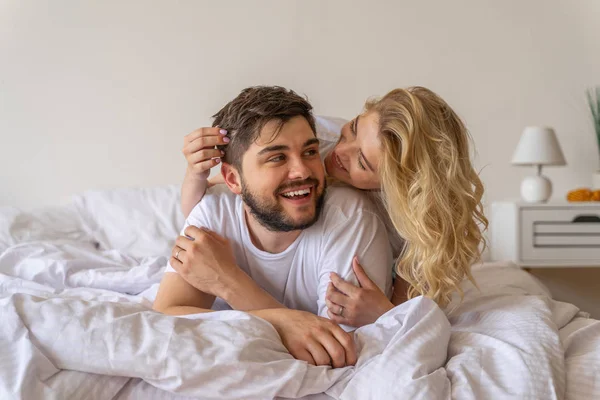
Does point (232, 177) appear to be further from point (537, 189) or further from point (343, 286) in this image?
point (537, 189)

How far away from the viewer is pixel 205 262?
1.42m

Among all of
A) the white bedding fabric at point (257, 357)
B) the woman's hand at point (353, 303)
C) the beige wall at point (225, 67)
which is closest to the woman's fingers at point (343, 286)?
the woman's hand at point (353, 303)

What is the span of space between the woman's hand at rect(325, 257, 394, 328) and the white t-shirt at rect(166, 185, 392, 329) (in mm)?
36

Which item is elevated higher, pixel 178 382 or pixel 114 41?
pixel 114 41

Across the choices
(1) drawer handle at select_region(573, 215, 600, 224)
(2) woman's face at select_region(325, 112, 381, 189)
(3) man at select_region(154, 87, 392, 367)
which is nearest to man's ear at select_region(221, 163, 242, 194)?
(3) man at select_region(154, 87, 392, 367)

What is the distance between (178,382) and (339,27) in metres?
2.25

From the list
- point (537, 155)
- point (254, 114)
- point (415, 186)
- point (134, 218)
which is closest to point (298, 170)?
point (254, 114)

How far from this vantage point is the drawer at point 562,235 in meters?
2.64

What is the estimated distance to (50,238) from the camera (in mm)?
2336

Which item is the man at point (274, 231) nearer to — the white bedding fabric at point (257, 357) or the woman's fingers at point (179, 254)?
the woman's fingers at point (179, 254)

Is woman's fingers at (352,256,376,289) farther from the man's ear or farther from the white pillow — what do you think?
the white pillow

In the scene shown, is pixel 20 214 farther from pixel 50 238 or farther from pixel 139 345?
pixel 139 345


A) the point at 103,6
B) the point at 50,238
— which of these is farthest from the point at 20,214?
the point at 103,6

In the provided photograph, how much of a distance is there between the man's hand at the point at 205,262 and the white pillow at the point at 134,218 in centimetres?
81
